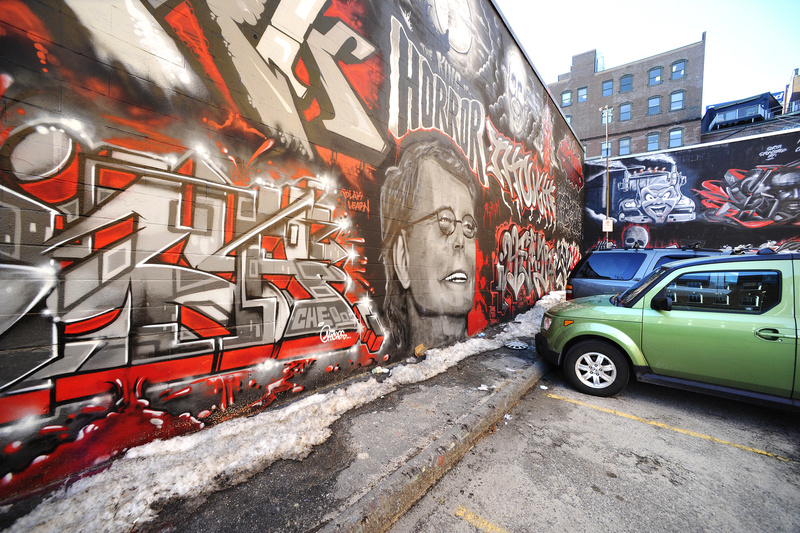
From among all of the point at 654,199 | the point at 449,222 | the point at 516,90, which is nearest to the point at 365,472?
the point at 449,222

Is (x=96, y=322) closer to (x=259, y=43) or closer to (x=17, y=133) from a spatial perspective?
(x=17, y=133)

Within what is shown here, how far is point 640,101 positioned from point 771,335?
41.0 m

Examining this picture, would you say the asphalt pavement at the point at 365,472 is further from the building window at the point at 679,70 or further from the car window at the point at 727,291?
the building window at the point at 679,70

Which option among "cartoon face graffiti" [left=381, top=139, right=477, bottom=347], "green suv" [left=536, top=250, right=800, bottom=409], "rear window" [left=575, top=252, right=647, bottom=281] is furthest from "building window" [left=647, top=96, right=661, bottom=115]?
"green suv" [left=536, top=250, right=800, bottom=409]

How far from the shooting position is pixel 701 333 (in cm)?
362

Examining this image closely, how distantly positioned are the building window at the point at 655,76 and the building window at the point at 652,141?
241 inches

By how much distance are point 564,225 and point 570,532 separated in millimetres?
13963

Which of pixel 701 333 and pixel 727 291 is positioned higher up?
pixel 727 291

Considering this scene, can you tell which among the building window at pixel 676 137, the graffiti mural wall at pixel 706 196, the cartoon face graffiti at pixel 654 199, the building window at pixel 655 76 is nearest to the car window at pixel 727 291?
the graffiti mural wall at pixel 706 196

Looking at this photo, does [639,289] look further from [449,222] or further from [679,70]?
[679,70]

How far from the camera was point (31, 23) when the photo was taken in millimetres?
2162

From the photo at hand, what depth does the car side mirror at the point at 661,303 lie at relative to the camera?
12.6ft

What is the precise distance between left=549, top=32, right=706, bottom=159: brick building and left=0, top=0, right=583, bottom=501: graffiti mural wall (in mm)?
34210

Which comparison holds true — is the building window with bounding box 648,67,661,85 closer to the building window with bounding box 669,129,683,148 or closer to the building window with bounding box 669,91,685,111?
the building window with bounding box 669,91,685,111
